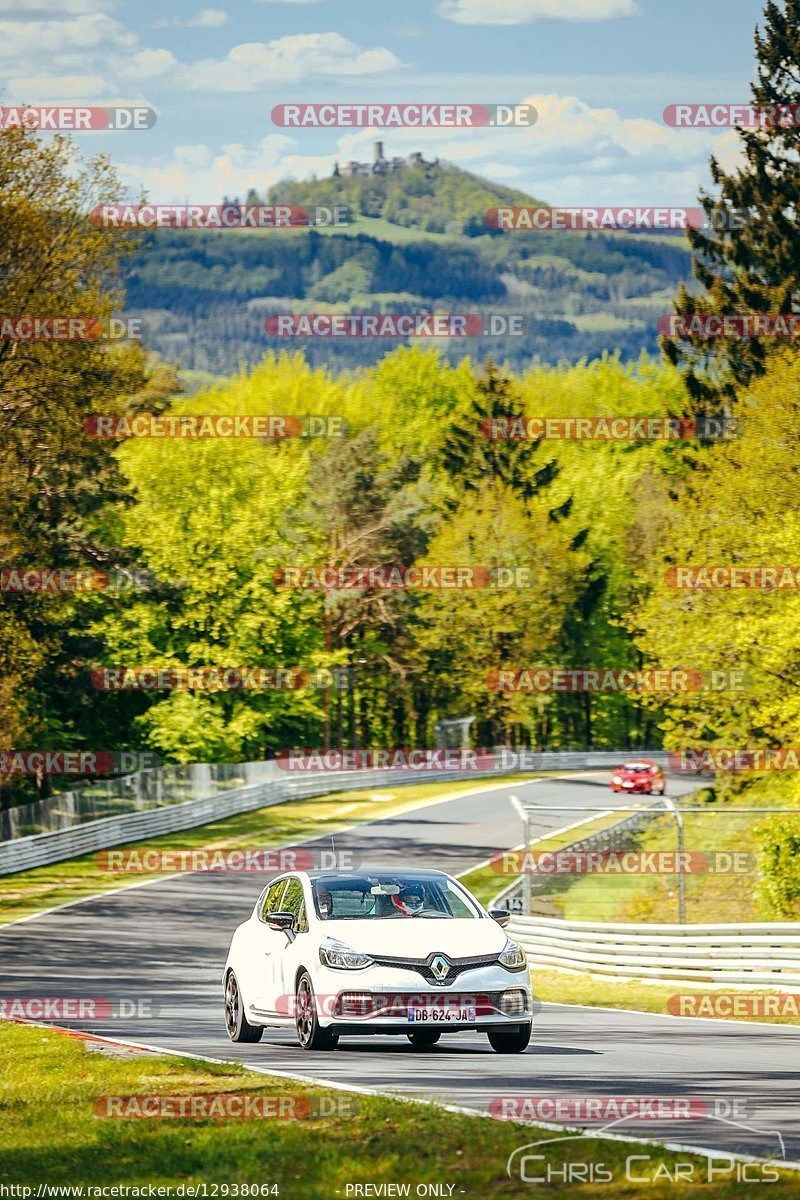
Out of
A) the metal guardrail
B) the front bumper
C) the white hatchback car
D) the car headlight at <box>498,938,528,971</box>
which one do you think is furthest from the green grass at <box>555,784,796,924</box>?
the front bumper

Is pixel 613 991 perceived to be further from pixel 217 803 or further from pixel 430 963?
pixel 217 803

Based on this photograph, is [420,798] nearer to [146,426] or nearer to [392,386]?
[146,426]

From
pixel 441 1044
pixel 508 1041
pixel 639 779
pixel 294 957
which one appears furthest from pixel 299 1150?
pixel 639 779

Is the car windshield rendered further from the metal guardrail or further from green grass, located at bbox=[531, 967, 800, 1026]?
the metal guardrail

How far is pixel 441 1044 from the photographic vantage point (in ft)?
49.6

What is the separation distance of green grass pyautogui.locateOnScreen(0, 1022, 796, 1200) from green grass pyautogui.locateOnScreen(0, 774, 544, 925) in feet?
89.8

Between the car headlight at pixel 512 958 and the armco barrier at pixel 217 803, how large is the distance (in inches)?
1243

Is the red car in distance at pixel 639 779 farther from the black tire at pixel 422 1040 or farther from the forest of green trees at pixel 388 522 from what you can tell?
the black tire at pixel 422 1040

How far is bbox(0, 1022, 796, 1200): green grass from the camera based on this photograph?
820cm

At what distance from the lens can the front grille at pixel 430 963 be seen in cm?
1298

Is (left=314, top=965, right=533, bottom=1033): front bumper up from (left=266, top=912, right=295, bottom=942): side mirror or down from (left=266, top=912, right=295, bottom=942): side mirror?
down

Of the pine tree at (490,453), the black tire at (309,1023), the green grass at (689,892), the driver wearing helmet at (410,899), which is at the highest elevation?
the pine tree at (490,453)

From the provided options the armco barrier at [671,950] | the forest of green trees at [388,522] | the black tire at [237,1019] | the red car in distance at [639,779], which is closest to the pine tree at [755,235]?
the forest of green trees at [388,522]

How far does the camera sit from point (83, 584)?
47.3m
